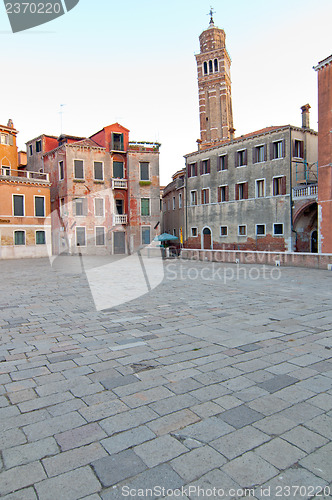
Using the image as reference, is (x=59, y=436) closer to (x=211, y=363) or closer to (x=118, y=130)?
(x=211, y=363)

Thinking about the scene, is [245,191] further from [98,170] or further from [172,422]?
[172,422]

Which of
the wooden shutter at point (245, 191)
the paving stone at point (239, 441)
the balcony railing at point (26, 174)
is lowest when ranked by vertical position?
the paving stone at point (239, 441)

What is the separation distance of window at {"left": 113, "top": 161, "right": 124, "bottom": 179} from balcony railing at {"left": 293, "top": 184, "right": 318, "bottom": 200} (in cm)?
1544

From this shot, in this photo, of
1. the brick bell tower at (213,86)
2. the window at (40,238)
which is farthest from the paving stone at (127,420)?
the brick bell tower at (213,86)

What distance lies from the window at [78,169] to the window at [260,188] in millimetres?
15040

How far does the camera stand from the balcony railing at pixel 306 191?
2266 cm

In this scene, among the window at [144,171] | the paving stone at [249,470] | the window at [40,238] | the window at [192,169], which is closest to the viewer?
the paving stone at [249,470]

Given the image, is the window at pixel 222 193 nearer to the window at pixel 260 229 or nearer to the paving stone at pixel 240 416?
the window at pixel 260 229

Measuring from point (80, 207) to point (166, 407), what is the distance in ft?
93.1

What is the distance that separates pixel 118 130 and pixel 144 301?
2667 cm

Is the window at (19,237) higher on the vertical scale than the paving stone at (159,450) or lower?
higher

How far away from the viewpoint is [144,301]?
26.5ft

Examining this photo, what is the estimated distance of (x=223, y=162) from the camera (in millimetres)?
29734

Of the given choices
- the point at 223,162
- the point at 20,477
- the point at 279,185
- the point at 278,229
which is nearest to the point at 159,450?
the point at 20,477
